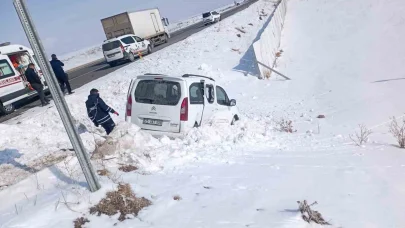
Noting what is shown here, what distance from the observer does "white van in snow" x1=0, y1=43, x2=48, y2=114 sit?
45.6 feet

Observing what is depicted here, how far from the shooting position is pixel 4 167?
6.41 metres

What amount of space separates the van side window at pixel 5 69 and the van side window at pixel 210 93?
9537 mm

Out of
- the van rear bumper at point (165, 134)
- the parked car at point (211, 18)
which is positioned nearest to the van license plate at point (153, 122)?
the van rear bumper at point (165, 134)

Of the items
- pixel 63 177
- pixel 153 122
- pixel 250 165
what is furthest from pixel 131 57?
pixel 63 177

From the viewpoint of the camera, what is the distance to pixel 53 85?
14.1 ft

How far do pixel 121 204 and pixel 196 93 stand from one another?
4.32 m

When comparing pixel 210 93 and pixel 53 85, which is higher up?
pixel 53 85

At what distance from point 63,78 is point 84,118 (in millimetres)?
3172

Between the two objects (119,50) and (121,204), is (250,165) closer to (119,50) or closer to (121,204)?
(121,204)

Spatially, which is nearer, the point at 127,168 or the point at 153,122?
the point at 127,168

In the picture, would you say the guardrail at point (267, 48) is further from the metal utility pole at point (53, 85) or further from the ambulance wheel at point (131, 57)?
the metal utility pole at point (53, 85)

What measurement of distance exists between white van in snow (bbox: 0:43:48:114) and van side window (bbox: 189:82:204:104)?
794 cm

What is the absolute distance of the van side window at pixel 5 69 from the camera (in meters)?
13.8

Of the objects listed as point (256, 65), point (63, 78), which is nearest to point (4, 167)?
point (63, 78)
